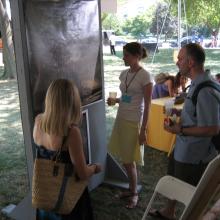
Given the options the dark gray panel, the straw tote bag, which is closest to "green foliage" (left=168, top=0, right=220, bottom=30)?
the dark gray panel

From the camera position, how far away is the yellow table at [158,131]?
4246 millimetres

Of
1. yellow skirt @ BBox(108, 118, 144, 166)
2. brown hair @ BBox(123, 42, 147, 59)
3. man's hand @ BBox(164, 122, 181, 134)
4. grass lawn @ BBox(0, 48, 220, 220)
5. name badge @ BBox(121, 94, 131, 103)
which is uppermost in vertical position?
brown hair @ BBox(123, 42, 147, 59)

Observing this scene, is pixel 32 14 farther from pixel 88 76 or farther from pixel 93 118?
pixel 93 118

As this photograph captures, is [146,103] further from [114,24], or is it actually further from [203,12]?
[114,24]

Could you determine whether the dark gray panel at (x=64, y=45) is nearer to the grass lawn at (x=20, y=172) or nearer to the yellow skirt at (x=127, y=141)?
the yellow skirt at (x=127, y=141)

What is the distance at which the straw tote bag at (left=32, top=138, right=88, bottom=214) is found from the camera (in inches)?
67.2

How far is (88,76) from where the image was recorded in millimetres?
2859

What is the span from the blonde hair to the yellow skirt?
3.68 feet

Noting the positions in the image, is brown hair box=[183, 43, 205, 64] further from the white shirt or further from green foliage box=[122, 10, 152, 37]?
green foliage box=[122, 10, 152, 37]

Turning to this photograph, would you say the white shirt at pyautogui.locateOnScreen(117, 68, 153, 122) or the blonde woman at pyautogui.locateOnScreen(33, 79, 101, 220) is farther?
the white shirt at pyautogui.locateOnScreen(117, 68, 153, 122)

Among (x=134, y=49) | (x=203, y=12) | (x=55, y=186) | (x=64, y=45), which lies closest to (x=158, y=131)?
(x=134, y=49)

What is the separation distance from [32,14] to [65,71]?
0.53m

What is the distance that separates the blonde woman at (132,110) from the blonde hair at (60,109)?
3.39 feet

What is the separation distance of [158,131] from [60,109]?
283 cm
